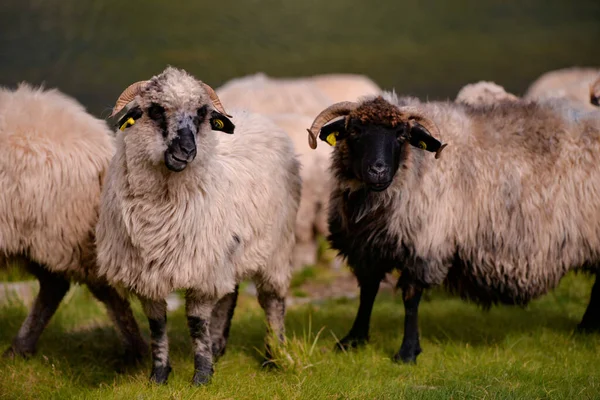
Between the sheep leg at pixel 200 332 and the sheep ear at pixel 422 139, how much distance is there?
5.99ft

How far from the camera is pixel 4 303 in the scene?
661cm

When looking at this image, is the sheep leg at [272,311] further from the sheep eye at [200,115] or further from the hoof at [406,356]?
the sheep eye at [200,115]

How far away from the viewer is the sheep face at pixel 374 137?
4.87m

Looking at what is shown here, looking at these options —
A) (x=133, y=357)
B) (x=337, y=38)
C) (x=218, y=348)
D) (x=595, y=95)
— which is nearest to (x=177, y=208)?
(x=218, y=348)

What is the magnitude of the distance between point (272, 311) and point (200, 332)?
33.9 inches

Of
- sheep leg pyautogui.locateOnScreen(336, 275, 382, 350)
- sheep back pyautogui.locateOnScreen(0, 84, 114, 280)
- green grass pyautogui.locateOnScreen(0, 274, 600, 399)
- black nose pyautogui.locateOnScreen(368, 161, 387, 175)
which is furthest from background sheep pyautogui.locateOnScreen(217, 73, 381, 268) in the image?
black nose pyautogui.locateOnScreen(368, 161, 387, 175)

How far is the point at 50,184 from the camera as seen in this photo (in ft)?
16.1

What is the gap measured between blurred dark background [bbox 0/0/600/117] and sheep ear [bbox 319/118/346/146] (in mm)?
6388

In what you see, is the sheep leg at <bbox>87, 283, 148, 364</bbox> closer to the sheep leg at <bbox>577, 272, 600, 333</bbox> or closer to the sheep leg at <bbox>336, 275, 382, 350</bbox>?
the sheep leg at <bbox>336, 275, 382, 350</bbox>

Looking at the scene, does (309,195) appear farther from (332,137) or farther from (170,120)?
(170,120)

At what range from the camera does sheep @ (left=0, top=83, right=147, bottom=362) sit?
484cm

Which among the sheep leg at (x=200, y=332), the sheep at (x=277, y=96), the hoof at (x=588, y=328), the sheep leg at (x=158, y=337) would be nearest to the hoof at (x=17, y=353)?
the sheep leg at (x=158, y=337)

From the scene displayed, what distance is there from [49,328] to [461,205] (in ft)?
11.9

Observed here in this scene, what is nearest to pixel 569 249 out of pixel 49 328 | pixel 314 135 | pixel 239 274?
pixel 314 135
